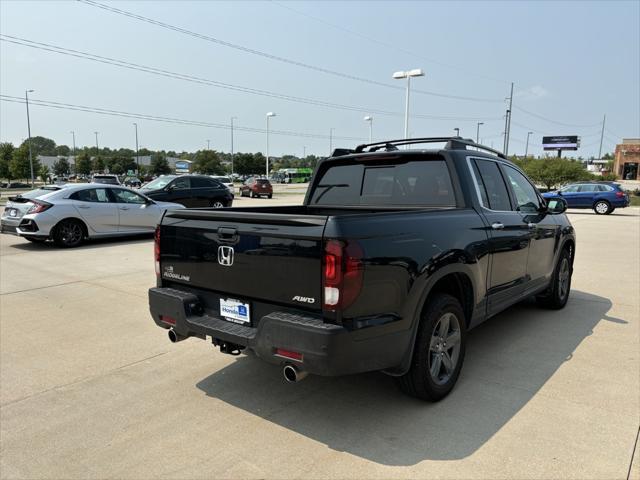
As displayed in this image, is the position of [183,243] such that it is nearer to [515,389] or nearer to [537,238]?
[515,389]

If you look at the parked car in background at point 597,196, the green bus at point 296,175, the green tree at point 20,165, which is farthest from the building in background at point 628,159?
the green tree at point 20,165

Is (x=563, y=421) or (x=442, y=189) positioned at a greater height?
(x=442, y=189)

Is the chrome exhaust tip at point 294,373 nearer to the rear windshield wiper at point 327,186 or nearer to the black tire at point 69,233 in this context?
the rear windshield wiper at point 327,186

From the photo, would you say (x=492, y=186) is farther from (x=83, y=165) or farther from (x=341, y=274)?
(x=83, y=165)

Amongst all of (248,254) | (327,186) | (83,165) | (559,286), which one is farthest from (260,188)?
(83,165)

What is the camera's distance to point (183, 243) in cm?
357

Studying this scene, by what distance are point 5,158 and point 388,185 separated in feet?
270

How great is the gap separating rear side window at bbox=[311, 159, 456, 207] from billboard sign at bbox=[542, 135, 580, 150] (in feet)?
362

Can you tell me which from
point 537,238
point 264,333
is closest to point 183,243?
point 264,333

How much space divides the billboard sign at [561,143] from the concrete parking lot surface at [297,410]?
109 metres

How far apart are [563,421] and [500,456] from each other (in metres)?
0.71

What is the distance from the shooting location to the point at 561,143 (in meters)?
103

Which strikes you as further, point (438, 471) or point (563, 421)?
point (563, 421)

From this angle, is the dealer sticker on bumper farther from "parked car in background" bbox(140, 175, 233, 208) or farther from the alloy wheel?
"parked car in background" bbox(140, 175, 233, 208)
